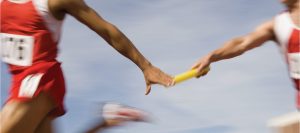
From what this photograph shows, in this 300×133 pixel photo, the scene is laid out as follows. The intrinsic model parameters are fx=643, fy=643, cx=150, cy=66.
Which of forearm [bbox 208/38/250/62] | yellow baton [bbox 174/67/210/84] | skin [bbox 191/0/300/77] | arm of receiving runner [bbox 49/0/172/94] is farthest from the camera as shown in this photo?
forearm [bbox 208/38/250/62]

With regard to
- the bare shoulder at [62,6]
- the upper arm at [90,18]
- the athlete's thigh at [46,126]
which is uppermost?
the bare shoulder at [62,6]

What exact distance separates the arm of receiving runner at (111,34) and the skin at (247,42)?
107 cm

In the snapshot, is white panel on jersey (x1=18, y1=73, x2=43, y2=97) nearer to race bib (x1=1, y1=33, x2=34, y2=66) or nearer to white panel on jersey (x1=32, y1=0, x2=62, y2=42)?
race bib (x1=1, y1=33, x2=34, y2=66)

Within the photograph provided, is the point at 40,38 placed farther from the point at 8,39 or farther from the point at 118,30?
the point at 118,30

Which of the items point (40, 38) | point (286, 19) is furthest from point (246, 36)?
point (40, 38)

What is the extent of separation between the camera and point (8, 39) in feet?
15.9

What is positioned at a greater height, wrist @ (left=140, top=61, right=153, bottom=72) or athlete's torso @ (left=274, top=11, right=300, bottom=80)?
wrist @ (left=140, top=61, right=153, bottom=72)

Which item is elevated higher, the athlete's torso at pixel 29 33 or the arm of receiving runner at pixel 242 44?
the athlete's torso at pixel 29 33

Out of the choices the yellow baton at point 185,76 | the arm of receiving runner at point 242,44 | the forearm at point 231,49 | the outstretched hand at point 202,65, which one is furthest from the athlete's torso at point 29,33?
the forearm at point 231,49

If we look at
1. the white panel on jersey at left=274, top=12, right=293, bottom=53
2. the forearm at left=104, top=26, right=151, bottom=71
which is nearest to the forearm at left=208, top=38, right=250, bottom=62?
the white panel on jersey at left=274, top=12, right=293, bottom=53

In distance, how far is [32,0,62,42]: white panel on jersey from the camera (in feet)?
15.6

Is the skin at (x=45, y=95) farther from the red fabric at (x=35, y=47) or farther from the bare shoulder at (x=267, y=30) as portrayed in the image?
the bare shoulder at (x=267, y=30)

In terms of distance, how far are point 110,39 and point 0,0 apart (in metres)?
0.93

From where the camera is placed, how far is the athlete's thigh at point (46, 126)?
16.3ft
